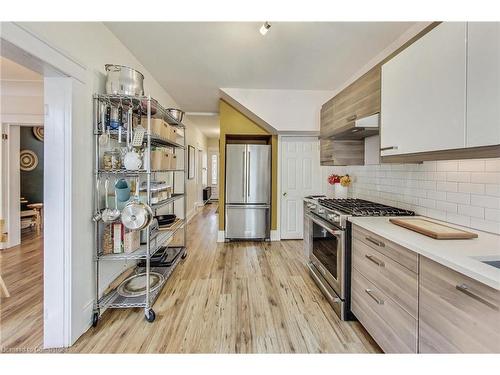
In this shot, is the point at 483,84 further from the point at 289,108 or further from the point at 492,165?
the point at 289,108

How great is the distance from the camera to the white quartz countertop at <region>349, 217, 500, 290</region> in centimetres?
95

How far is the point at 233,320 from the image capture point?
2.07 meters

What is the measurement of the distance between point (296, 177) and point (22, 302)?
13.5 ft

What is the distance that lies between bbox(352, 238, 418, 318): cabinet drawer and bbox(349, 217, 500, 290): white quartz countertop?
0.16 m

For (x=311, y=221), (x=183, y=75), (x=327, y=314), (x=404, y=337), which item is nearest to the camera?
(x=404, y=337)

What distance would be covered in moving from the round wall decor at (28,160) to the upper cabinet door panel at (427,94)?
6.85 meters

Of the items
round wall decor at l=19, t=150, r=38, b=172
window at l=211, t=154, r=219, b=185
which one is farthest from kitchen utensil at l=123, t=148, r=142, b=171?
window at l=211, t=154, r=219, b=185

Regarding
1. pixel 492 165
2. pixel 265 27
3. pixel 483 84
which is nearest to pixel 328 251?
pixel 492 165

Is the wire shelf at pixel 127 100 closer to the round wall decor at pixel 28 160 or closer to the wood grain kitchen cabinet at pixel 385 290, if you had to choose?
the wood grain kitchen cabinet at pixel 385 290
